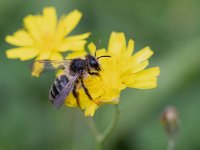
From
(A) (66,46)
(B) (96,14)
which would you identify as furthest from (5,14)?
(A) (66,46)

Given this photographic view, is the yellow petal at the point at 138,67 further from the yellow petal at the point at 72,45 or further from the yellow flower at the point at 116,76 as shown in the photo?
the yellow petal at the point at 72,45

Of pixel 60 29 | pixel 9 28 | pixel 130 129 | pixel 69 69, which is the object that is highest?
pixel 9 28

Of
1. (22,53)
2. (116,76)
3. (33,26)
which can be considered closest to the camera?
(116,76)

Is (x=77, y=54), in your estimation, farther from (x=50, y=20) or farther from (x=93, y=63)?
(x=50, y=20)

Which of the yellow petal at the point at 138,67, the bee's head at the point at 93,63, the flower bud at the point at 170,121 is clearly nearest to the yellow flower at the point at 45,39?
the bee's head at the point at 93,63

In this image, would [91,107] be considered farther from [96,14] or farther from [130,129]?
[96,14]

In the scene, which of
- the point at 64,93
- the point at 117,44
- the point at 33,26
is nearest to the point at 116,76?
the point at 117,44
